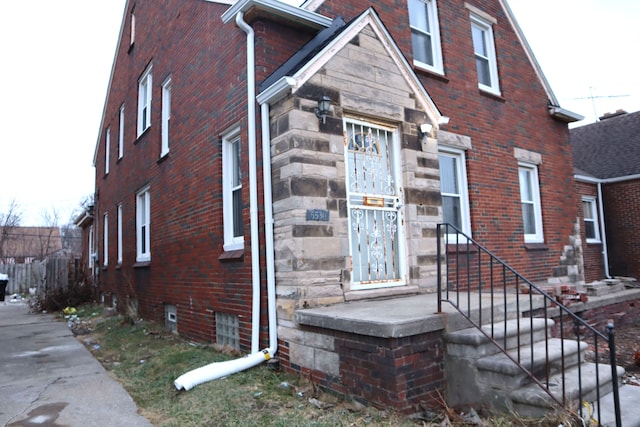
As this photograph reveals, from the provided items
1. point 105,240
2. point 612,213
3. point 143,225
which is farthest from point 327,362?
point 612,213

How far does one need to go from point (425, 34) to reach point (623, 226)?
33.0 ft

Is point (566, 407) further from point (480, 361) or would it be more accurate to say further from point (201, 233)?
point (201, 233)

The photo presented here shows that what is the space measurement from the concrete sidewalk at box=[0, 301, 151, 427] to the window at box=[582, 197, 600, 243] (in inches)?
537

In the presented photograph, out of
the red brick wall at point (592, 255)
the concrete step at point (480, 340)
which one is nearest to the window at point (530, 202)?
the red brick wall at point (592, 255)

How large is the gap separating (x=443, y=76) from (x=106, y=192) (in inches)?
435

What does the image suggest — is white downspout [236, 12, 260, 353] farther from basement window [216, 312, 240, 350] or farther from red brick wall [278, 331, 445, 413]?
red brick wall [278, 331, 445, 413]

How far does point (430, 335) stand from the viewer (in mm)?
4172

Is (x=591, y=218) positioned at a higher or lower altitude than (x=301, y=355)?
higher

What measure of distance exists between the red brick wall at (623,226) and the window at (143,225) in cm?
1341

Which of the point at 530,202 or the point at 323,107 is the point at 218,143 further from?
the point at 530,202

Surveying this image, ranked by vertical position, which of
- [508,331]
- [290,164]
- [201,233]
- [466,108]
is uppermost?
[466,108]

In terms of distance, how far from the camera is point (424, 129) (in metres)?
6.41

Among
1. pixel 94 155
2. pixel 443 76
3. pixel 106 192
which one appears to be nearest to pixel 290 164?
pixel 443 76

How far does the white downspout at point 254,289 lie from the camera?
4910 mm
